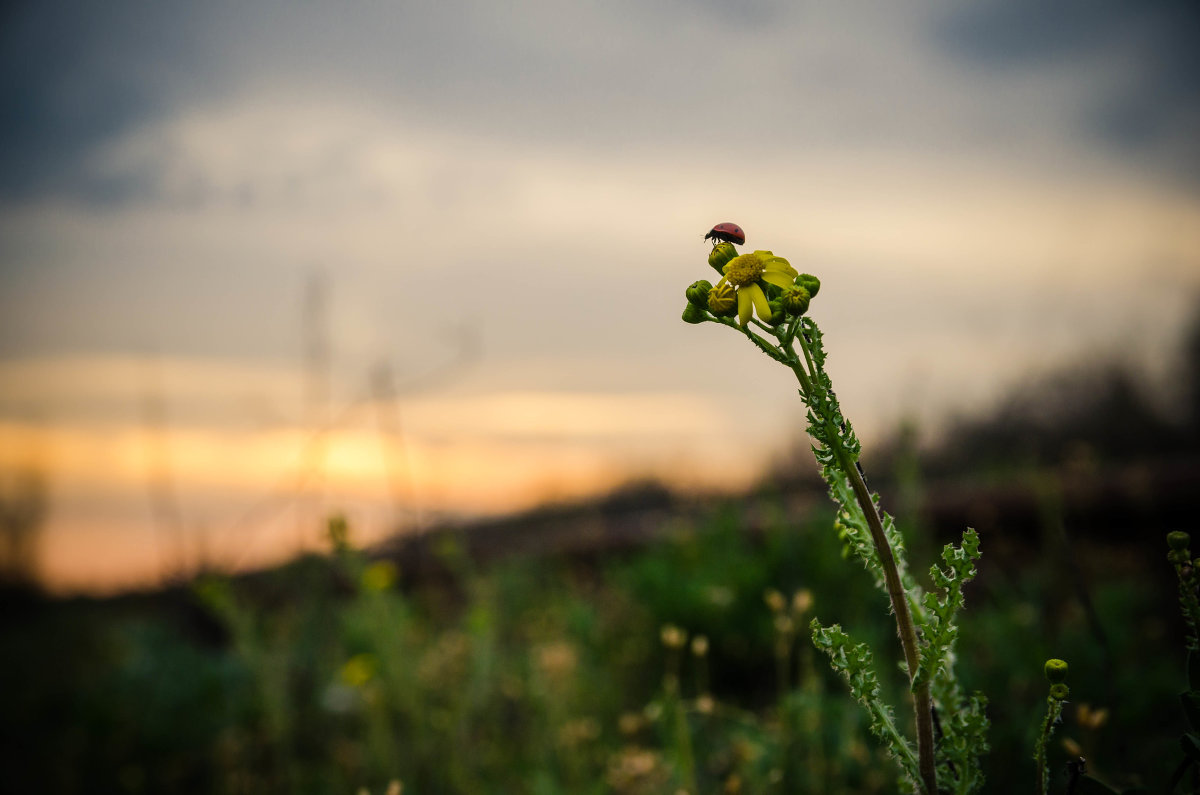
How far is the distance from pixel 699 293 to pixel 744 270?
0.06 m

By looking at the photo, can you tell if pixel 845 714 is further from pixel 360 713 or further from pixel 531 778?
pixel 360 713

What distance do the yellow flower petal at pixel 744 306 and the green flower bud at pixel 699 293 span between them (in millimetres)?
46

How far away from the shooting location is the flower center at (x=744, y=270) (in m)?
1.00

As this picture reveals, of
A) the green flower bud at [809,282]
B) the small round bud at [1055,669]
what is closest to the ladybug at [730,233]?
the green flower bud at [809,282]

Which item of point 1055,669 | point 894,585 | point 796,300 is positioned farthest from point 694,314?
point 1055,669

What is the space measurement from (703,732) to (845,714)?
25.6 inches

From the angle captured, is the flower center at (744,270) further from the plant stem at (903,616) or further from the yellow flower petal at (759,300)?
the plant stem at (903,616)

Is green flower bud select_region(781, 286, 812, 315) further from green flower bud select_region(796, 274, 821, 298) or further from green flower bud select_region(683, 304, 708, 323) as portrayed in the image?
green flower bud select_region(683, 304, 708, 323)

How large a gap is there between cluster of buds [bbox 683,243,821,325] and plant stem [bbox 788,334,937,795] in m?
0.05

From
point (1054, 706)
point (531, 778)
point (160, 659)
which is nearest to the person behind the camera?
point (1054, 706)

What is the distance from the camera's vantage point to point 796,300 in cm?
93

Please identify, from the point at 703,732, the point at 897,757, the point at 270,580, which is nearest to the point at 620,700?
the point at 703,732

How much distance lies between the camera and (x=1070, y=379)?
8.09 m

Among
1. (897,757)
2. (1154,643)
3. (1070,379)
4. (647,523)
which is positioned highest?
Answer: (1070,379)
